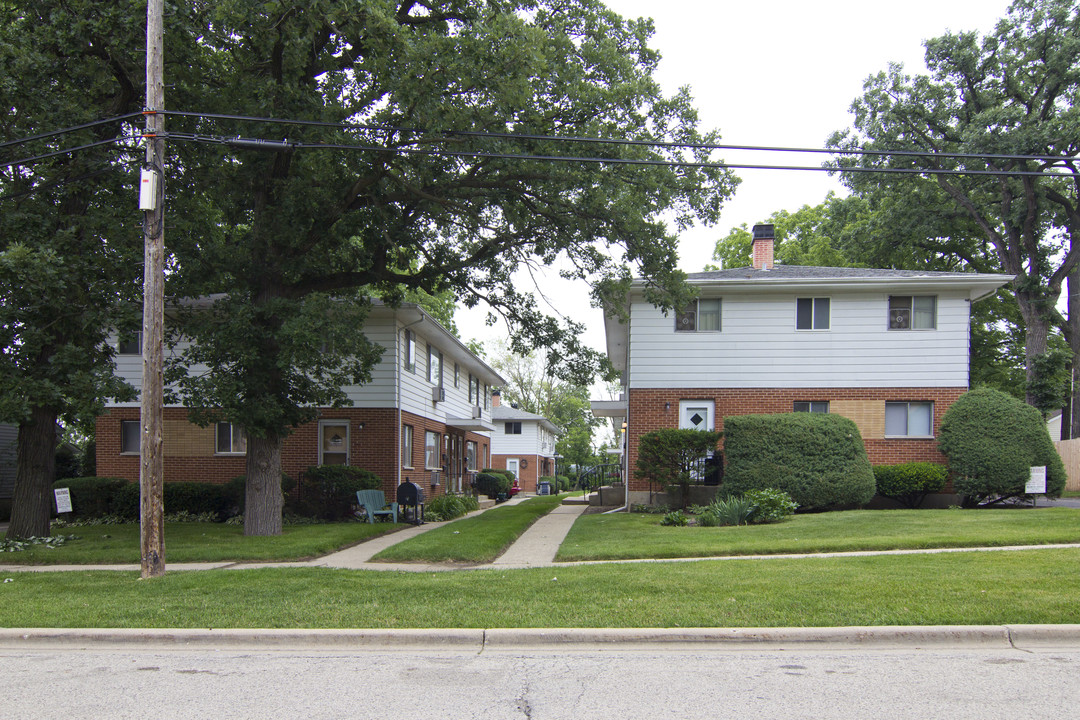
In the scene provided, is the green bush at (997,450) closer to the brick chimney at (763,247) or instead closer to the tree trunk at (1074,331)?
the brick chimney at (763,247)

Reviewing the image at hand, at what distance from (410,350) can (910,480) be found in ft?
45.3

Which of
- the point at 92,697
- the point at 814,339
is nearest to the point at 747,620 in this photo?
the point at 92,697

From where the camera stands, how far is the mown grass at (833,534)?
1282 cm

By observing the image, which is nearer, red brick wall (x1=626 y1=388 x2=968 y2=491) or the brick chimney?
red brick wall (x1=626 y1=388 x2=968 y2=491)

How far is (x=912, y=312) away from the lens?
21516 millimetres

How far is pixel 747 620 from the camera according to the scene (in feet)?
26.2

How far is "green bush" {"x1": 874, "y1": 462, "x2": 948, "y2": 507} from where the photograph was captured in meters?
20.0

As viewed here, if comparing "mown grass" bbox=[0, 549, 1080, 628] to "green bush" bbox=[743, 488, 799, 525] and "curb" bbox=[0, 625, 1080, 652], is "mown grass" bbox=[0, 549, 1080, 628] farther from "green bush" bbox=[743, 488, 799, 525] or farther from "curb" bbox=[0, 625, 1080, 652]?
"green bush" bbox=[743, 488, 799, 525]

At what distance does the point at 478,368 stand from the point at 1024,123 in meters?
22.6

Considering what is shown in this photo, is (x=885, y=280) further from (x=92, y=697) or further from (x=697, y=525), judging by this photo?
(x=92, y=697)

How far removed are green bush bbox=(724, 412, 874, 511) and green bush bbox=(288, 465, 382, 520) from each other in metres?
9.21

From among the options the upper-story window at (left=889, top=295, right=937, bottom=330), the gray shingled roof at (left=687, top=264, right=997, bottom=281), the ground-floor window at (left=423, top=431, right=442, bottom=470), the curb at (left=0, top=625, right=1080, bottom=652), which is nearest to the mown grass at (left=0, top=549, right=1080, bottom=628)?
the curb at (left=0, top=625, right=1080, bottom=652)

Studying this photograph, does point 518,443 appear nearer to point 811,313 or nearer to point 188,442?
point 188,442

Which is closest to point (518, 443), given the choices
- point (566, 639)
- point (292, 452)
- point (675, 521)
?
point (292, 452)
